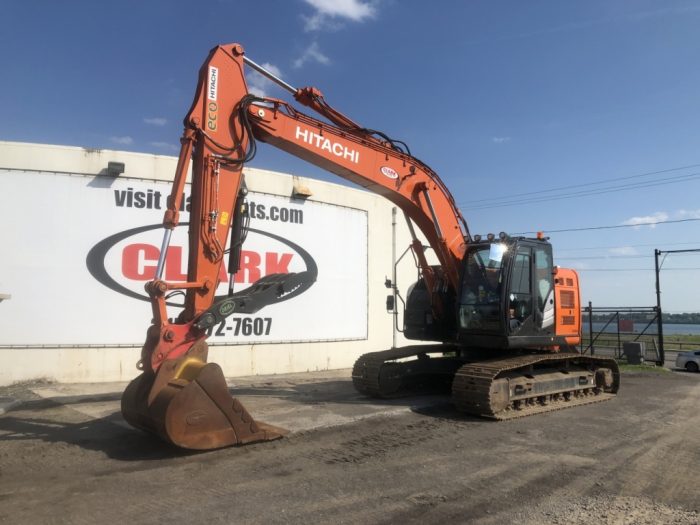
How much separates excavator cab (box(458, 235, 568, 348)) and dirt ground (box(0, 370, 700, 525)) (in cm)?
137

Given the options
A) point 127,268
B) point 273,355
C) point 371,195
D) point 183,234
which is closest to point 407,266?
point 371,195

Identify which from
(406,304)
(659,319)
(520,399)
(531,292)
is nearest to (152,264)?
(406,304)

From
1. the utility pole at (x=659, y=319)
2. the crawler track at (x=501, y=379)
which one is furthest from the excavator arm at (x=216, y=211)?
the utility pole at (x=659, y=319)

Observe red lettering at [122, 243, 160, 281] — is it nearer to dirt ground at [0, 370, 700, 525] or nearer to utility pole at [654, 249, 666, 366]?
dirt ground at [0, 370, 700, 525]

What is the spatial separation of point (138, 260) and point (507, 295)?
8.50m

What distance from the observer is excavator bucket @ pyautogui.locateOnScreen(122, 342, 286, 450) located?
572cm

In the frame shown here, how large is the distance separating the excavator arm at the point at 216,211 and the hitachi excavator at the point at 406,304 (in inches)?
0.6

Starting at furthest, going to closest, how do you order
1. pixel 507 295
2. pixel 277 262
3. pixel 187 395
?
pixel 277 262, pixel 507 295, pixel 187 395

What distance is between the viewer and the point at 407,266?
57.2 ft

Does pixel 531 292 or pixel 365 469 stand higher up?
pixel 531 292

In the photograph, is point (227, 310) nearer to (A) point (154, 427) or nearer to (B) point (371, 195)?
(A) point (154, 427)

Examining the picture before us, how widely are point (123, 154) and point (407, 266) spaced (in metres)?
9.12

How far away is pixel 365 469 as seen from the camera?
563cm

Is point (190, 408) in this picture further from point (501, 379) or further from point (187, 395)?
point (501, 379)
